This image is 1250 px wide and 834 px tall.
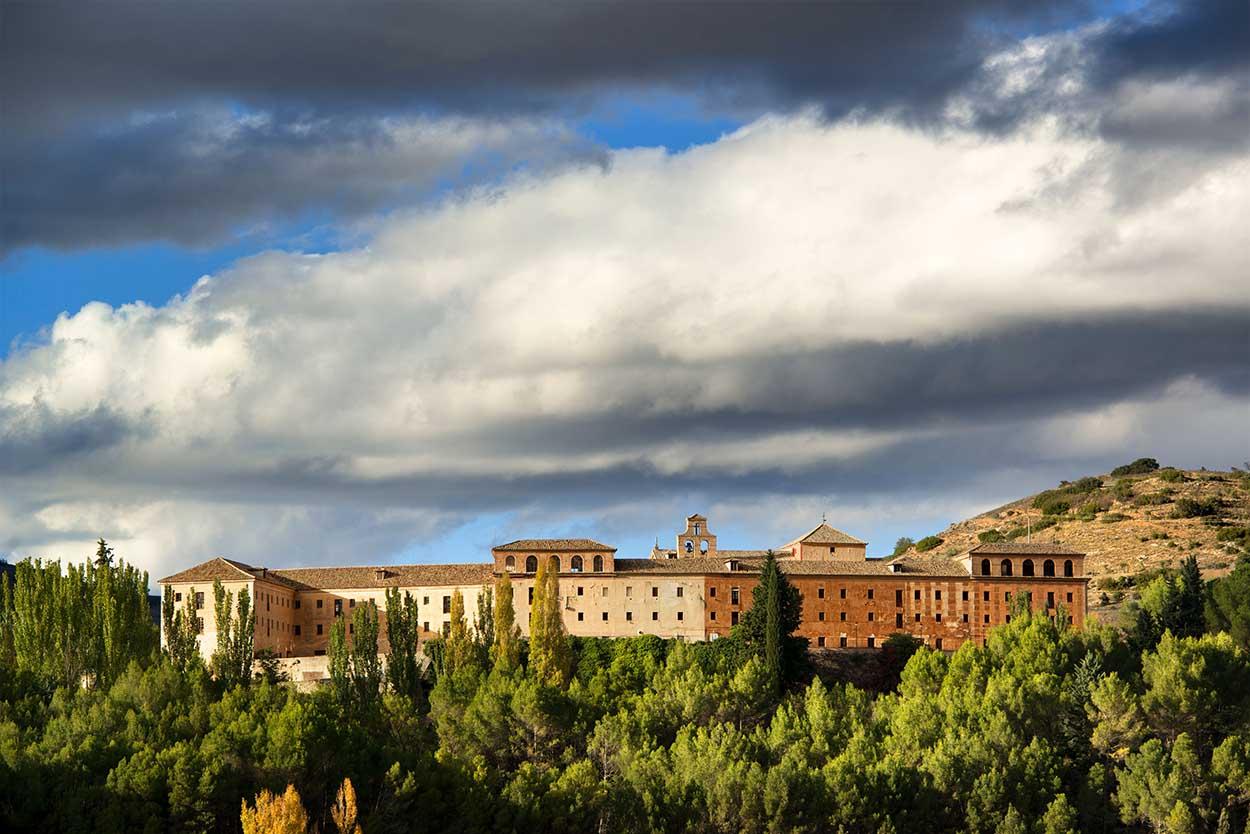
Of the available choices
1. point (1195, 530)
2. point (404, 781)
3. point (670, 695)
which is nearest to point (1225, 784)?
point (670, 695)

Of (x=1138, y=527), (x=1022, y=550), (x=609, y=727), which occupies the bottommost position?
(x=609, y=727)

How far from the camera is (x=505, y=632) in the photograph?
306 feet

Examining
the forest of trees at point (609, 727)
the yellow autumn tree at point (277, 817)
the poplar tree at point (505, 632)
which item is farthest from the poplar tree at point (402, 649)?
the yellow autumn tree at point (277, 817)

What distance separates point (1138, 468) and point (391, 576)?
72.3m

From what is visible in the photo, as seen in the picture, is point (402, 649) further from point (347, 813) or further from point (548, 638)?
point (347, 813)

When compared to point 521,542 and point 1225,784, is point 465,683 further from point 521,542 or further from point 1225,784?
point 1225,784

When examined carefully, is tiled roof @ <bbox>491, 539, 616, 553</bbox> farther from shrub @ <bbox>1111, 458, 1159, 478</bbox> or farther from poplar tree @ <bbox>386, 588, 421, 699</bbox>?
shrub @ <bbox>1111, 458, 1159, 478</bbox>

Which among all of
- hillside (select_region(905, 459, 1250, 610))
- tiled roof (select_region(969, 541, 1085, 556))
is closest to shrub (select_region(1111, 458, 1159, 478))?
hillside (select_region(905, 459, 1250, 610))

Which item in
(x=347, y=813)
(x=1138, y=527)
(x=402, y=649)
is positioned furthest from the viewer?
(x=1138, y=527)

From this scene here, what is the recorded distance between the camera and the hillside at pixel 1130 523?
125 metres

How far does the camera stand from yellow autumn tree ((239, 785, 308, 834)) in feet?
199

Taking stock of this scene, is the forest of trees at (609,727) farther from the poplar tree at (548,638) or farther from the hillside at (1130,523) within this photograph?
A: the hillside at (1130,523)

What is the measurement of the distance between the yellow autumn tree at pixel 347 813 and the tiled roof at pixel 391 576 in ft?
129

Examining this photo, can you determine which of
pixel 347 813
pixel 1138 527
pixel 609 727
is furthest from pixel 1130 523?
pixel 347 813
